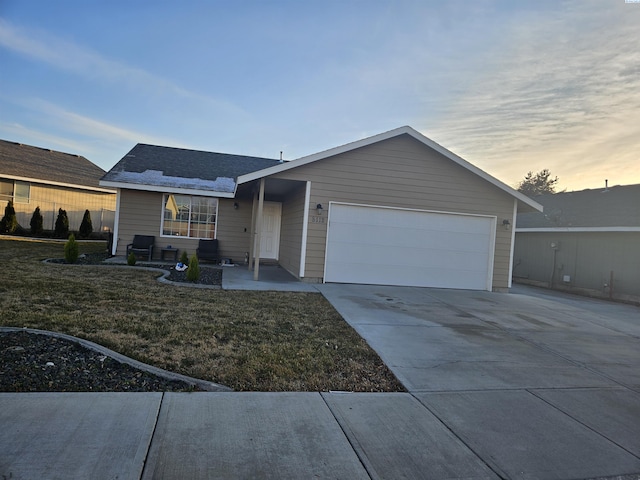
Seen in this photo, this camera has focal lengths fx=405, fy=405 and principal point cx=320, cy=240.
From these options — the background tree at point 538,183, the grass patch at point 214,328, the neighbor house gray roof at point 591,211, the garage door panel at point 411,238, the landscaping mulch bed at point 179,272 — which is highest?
the background tree at point 538,183

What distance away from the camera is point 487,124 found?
13.5m

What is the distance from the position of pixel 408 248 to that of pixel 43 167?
2264 centimetres

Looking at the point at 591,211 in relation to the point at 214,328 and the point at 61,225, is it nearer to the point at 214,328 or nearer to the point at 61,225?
the point at 214,328

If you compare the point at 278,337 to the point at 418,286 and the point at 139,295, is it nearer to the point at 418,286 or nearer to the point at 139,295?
the point at 139,295

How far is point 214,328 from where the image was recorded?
5.51 m

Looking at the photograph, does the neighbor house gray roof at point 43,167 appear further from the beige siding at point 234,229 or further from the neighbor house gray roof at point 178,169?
the beige siding at point 234,229

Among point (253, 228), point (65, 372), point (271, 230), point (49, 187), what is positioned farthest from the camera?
point (49, 187)

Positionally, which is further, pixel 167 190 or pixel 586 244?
pixel 586 244

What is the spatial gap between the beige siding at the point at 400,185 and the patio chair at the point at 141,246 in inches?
223

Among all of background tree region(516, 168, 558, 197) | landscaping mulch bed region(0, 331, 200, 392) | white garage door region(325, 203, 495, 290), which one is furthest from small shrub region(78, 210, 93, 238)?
background tree region(516, 168, 558, 197)

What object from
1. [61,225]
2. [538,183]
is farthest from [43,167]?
[538,183]

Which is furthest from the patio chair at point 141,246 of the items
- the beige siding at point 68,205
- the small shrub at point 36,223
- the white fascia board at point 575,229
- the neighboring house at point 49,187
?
the white fascia board at point 575,229

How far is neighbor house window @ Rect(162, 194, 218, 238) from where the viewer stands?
13.8 meters

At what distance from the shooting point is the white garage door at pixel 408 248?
34.6 feet
